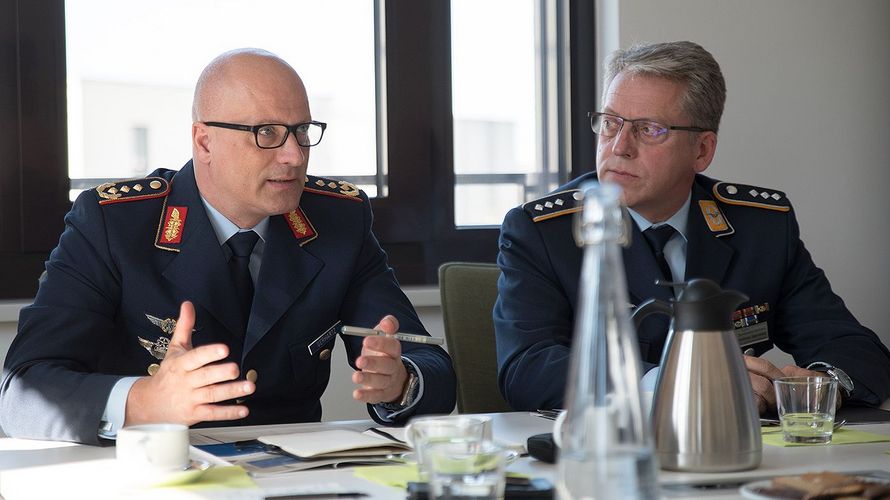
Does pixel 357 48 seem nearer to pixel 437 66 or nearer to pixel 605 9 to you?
pixel 437 66

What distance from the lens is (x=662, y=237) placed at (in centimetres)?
235

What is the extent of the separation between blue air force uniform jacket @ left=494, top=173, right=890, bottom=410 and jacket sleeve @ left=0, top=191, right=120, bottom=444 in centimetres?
77

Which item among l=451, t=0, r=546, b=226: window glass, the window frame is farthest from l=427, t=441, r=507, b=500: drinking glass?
l=451, t=0, r=546, b=226: window glass

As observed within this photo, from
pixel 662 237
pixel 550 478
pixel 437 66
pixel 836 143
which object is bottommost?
pixel 550 478

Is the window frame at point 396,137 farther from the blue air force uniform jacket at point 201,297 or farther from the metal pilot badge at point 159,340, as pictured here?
the metal pilot badge at point 159,340

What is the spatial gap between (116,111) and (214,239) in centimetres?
107

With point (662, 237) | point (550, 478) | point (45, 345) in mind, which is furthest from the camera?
point (662, 237)

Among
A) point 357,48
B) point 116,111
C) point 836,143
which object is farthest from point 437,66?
point 836,143

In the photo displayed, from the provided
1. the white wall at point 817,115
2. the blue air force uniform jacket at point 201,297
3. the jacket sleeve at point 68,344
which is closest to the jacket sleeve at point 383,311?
the blue air force uniform jacket at point 201,297

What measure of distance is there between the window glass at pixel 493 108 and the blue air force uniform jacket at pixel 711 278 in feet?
2.60

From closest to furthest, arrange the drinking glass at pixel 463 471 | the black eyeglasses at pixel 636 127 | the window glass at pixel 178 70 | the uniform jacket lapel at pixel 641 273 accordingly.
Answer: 1. the drinking glass at pixel 463 471
2. the uniform jacket lapel at pixel 641 273
3. the black eyeglasses at pixel 636 127
4. the window glass at pixel 178 70

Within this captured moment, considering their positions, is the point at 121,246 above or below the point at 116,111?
below

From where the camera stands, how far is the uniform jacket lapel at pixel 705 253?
2314mm

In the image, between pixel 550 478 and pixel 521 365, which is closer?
pixel 550 478
